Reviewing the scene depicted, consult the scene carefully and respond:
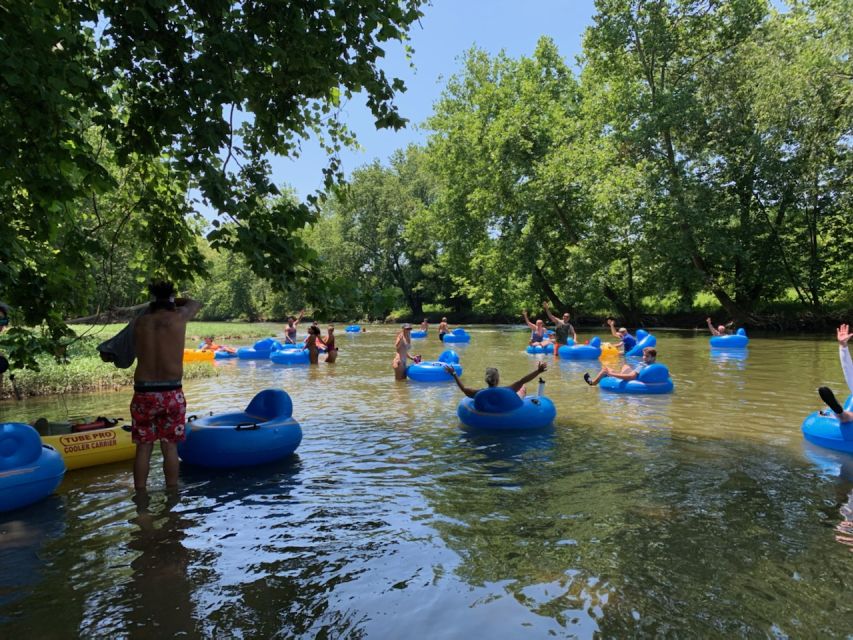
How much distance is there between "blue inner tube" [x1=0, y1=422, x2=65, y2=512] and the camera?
5082 millimetres

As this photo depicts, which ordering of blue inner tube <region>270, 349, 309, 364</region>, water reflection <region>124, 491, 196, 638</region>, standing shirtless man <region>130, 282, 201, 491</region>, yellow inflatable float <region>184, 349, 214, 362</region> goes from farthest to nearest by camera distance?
yellow inflatable float <region>184, 349, 214, 362</region> → blue inner tube <region>270, 349, 309, 364</region> → standing shirtless man <region>130, 282, 201, 491</region> → water reflection <region>124, 491, 196, 638</region>

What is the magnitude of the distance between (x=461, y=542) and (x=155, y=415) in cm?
297

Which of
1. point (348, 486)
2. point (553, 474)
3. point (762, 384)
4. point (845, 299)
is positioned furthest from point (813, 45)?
point (348, 486)

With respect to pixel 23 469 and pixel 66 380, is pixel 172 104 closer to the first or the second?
pixel 23 469

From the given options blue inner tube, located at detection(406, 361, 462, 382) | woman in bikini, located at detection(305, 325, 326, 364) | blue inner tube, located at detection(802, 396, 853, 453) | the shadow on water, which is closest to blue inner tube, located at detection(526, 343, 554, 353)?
blue inner tube, located at detection(406, 361, 462, 382)

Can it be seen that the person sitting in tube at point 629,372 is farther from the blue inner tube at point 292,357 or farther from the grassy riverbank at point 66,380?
the grassy riverbank at point 66,380

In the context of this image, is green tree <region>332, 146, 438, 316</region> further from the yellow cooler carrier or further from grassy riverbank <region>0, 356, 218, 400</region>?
the yellow cooler carrier

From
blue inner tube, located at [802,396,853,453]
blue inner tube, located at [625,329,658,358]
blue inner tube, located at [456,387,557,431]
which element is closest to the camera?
blue inner tube, located at [802,396,853,453]

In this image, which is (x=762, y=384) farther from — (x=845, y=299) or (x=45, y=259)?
(x=845, y=299)

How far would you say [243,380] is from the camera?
46.7ft

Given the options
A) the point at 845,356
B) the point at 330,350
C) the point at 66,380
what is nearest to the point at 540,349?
the point at 330,350

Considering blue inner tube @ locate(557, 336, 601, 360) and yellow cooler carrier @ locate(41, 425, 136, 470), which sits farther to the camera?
blue inner tube @ locate(557, 336, 601, 360)

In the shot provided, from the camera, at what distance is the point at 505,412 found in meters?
8.12

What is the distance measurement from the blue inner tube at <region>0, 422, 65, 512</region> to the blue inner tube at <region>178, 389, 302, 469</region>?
1.29m
